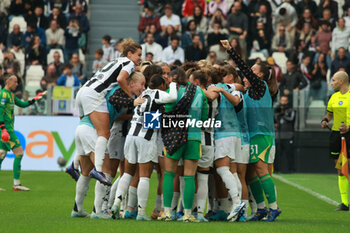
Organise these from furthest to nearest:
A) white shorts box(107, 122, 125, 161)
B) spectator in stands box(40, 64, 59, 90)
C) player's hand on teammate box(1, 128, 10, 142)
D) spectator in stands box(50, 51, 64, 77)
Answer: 1. spectator in stands box(50, 51, 64, 77)
2. spectator in stands box(40, 64, 59, 90)
3. player's hand on teammate box(1, 128, 10, 142)
4. white shorts box(107, 122, 125, 161)

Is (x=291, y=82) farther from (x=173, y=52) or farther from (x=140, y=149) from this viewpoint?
(x=140, y=149)

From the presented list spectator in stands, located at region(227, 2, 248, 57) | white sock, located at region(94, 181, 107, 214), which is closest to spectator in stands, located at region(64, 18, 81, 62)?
spectator in stands, located at region(227, 2, 248, 57)

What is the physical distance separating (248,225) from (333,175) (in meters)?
11.4

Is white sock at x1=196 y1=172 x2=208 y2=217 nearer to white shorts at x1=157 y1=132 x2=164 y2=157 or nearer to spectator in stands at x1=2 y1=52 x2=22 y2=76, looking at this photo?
white shorts at x1=157 y1=132 x2=164 y2=157

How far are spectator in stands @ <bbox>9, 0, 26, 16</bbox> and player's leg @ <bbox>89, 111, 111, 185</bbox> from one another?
1629cm

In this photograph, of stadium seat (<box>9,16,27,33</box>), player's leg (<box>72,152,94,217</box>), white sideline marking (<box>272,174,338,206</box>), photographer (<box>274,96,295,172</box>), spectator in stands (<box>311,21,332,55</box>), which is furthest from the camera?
stadium seat (<box>9,16,27,33</box>)

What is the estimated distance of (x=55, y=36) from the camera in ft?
77.3

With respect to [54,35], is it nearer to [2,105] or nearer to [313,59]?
[313,59]

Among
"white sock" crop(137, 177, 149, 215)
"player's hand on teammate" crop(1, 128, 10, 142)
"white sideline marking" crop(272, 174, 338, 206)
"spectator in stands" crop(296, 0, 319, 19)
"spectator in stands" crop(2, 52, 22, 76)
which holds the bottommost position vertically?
"white sideline marking" crop(272, 174, 338, 206)

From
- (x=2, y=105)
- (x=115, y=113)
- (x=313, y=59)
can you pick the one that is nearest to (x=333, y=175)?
(x=313, y=59)

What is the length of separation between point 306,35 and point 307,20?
0.51 metres

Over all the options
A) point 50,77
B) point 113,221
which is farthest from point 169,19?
point 113,221

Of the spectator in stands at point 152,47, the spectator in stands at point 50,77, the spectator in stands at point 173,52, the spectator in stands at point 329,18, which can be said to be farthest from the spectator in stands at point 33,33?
the spectator in stands at point 329,18

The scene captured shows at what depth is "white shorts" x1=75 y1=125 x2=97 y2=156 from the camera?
908 cm
